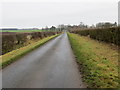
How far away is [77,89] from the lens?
4176 mm

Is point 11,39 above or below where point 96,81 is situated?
above

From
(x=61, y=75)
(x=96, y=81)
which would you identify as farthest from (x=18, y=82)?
(x=96, y=81)

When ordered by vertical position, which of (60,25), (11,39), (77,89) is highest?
(60,25)

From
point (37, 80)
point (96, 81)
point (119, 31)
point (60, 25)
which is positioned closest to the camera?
point (96, 81)

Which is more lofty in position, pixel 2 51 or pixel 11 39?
pixel 11 39

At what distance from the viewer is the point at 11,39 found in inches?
579

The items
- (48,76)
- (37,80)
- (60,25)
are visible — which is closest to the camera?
(37,80)

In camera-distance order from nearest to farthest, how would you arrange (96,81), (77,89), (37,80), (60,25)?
(77,89), (96,81), (37,80), (60,25)

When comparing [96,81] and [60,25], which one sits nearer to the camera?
[96,81]

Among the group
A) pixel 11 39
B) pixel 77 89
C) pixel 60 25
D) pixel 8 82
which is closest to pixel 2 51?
pixel 11 39

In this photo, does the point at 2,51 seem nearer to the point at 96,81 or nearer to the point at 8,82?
the point at 8,82

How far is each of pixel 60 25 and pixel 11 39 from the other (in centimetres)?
15947

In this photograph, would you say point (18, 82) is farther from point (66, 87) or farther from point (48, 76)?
point (66, 87)

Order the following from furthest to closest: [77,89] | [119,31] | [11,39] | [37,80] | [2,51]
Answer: [11,39] < [2,51] < [119,31] < [37,80] < [77,89]
